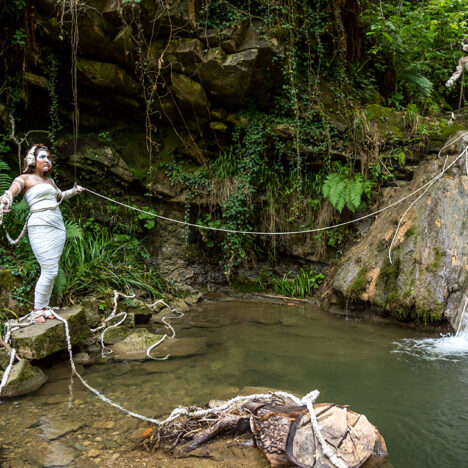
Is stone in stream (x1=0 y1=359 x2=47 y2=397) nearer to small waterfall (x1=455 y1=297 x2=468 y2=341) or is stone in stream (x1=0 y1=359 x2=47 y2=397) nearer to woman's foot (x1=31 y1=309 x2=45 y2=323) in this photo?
woman's foot (x1=31 y1=309 x2=45 y2=323)

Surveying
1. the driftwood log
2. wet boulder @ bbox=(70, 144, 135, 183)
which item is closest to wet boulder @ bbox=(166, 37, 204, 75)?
wet boulder @ bbox=(70, 144, 135, 183)

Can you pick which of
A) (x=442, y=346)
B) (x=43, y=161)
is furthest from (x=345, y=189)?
(x=43, y=161)

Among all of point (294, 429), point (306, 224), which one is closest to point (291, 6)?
point (306, 224)

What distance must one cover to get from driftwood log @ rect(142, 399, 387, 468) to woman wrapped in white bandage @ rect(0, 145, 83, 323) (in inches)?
78.7

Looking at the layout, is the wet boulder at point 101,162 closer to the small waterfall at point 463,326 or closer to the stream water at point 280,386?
the stream water at point 280,386

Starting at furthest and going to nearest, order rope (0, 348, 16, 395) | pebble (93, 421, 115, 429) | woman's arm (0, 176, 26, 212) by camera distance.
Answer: woman's arm (0, 176, 26, 212)
rope (0, 348, 16, 395)
pebble (93, 421, 115, 429)

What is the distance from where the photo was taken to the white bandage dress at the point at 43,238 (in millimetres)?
3633

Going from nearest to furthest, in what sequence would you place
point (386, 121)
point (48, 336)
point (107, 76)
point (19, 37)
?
point (48, 336), point (19, 37), point (107, 76), point (386, 121)

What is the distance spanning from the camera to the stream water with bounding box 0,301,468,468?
2.20m

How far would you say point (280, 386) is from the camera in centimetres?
300

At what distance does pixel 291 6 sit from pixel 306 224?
11.3 feet

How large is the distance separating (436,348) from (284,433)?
249cm

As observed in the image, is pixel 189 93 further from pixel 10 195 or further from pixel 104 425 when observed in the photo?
pixel 104 425

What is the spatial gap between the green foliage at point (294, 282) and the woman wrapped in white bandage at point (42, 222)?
360cm
